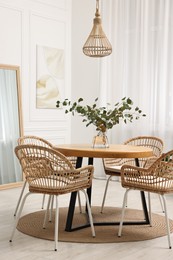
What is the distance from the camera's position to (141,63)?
21.1 ft

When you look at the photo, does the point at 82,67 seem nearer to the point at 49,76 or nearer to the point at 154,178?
the point at 49,76

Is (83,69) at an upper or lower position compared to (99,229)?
upper

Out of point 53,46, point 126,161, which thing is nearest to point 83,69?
point 53,46

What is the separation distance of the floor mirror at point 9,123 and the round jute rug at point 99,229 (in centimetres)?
149

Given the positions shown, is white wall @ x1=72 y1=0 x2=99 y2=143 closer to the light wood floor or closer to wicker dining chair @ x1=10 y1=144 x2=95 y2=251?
the light wood floor

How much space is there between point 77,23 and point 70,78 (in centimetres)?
85

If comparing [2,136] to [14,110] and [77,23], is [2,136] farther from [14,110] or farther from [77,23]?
[77,23]

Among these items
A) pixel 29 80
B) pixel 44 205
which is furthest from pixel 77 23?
pixel 44 205

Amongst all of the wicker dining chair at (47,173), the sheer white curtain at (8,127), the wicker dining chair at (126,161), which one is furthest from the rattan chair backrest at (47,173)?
the sheer white curtain at (8,127)

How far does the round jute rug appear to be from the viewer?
3.74 m

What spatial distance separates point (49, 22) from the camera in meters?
6.73

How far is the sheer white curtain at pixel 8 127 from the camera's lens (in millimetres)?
5930

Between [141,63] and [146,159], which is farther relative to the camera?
[141,63]

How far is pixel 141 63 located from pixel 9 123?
6.55ft
